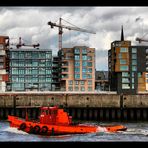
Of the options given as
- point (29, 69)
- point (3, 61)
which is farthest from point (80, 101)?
point (29, 69)

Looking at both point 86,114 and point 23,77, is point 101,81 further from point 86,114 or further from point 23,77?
point 86,114

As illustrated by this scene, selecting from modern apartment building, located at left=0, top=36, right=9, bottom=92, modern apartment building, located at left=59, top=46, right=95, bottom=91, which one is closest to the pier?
modern apartment building, located at left=0, top=36, right=9, bottom=92

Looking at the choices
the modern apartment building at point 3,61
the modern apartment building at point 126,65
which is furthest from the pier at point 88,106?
the modern apartment building at point 3,61

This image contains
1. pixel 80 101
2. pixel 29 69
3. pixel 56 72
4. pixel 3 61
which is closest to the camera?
pixel 80 101

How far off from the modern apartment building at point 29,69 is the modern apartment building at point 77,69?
5.80 m

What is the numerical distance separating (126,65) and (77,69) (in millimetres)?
19185

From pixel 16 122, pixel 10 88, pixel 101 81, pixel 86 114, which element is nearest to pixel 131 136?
pixel 16 122

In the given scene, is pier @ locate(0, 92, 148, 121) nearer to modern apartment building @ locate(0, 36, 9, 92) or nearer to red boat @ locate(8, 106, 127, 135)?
red boat @ locate(8, 106, 127, 135)

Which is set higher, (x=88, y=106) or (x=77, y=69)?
(x=77, y=69)

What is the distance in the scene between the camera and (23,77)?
136875mm

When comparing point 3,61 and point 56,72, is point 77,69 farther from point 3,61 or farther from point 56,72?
point 3,61

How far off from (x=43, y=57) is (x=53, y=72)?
5.76 m

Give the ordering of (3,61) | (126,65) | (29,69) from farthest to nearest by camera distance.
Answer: (29,69) → (3,61) → (126,65)

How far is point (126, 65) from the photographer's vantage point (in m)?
120
